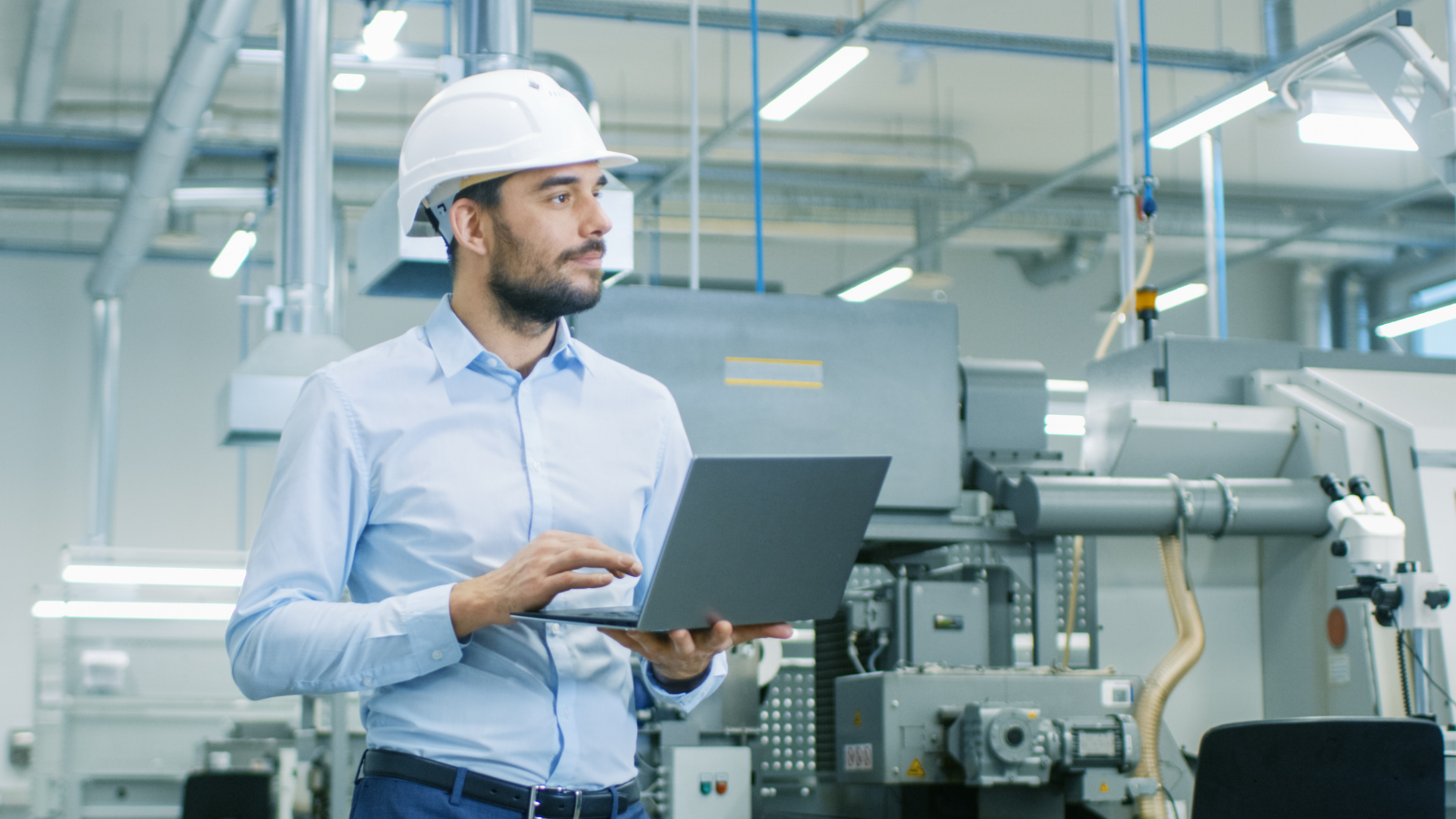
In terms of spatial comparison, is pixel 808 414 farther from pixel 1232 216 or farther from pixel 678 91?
pixel 1232 216

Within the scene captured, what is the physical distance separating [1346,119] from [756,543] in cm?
278

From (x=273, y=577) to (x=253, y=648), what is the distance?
2.4 inches

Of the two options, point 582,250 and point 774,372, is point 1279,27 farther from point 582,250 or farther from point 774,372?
point 582,250

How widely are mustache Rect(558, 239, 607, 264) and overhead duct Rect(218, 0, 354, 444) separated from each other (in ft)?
7.09

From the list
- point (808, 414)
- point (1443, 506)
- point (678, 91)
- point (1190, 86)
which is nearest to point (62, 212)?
point (678, 91)

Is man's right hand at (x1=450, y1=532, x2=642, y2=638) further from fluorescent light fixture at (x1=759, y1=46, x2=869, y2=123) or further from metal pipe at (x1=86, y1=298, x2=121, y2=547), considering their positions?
metal pipe at (x1=86, y1=298, x2=121, y2=547)

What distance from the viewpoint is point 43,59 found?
6918 mm

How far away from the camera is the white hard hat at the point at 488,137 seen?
1.35 m

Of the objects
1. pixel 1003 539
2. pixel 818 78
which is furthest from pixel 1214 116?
pixel 1003 539

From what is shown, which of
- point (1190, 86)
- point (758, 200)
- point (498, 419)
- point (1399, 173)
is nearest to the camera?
point (498, 419)

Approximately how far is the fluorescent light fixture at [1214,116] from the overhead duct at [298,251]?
129 inches

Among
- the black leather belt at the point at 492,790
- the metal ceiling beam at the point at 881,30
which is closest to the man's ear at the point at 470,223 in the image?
the black leather belt at the point at 492,790

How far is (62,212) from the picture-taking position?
9078 millimetres

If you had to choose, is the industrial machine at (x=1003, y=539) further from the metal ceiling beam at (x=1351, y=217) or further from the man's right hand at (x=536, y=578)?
the metal ceiling beam at (x=1351, y=217)
